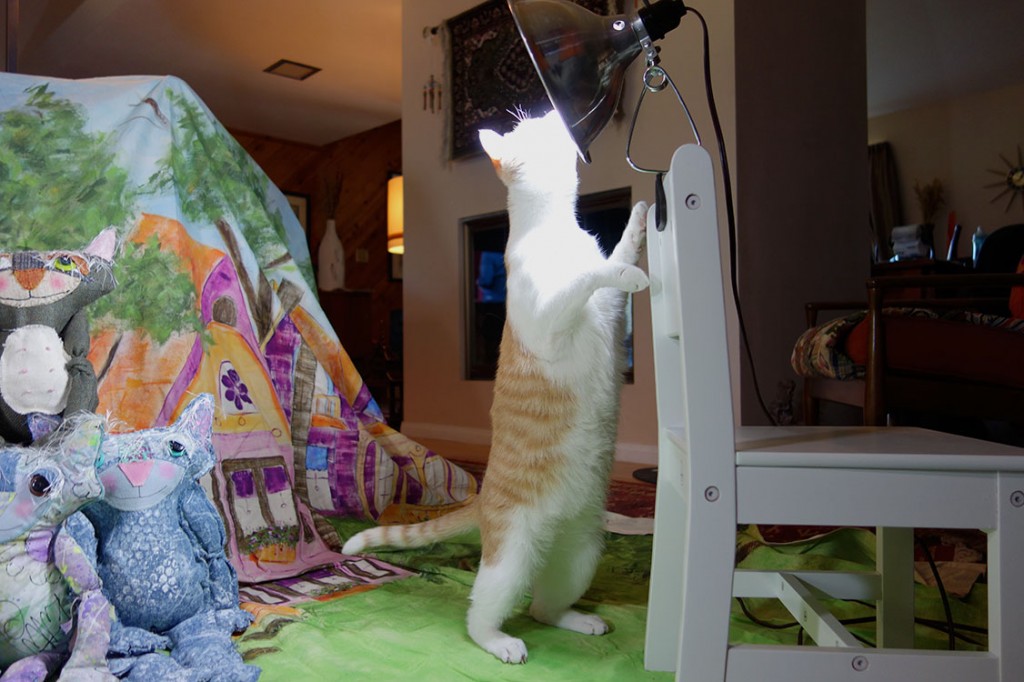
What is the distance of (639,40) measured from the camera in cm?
106

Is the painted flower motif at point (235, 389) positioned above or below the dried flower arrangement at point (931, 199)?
below

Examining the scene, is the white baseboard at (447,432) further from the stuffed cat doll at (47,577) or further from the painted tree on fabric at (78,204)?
the stuffed cat doll at (47,577)

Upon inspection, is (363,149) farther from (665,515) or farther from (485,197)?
(665,515)

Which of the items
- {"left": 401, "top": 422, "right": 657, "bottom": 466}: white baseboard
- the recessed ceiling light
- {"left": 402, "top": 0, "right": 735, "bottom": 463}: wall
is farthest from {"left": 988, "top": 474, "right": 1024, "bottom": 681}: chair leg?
the recessed ceiling light

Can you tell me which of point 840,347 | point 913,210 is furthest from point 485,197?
point 913,210

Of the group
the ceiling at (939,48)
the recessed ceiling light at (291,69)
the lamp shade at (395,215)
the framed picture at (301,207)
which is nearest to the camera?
the ceiling at (939,48)

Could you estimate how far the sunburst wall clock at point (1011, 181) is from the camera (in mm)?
6074

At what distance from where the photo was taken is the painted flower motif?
1716 mm

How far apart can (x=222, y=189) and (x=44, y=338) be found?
0.75 m

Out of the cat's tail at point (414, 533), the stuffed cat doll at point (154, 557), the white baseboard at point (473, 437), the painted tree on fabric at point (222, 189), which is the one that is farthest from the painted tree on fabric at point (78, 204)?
the white baseboard at point (473, 437)

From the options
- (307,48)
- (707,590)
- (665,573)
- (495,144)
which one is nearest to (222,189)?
(495,144)

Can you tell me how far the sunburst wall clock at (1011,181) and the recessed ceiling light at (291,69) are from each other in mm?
5631

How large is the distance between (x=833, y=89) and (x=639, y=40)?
266cm

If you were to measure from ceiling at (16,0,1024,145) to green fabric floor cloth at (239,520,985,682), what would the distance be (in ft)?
13.1
